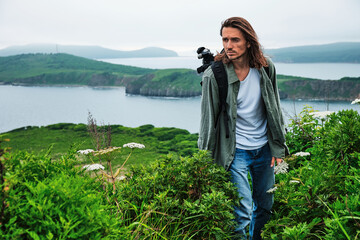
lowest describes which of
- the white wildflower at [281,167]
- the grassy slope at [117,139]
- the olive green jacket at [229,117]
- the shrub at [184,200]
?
the grassy slope at [117,139]

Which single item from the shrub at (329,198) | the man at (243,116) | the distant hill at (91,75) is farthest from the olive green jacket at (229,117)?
the distant hill at (91,75)

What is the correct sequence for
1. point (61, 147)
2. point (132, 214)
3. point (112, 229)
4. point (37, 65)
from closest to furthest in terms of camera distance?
point (112, 229) → point (132, 214) → point (61, 147) → point (37, 65)

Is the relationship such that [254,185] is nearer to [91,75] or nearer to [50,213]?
[50,213]

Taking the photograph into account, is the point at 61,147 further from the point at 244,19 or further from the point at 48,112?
the point at 48,112

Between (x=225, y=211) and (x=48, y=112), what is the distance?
2240 inches

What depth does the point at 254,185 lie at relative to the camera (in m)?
3.08

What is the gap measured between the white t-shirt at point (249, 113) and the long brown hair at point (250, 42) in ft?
0.33

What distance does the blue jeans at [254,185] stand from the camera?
9.09 ft

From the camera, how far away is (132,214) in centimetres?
307

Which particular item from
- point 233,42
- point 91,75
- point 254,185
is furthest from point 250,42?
point 91,75

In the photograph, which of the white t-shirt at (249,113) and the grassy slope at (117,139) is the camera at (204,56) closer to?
the white t-shirt at (249,113)

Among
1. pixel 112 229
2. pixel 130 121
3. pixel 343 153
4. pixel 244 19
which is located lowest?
pixel 130 121

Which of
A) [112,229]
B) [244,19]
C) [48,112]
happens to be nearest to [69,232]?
[112,229]

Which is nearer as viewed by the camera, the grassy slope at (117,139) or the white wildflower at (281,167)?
the white wildflower at (281,167)
